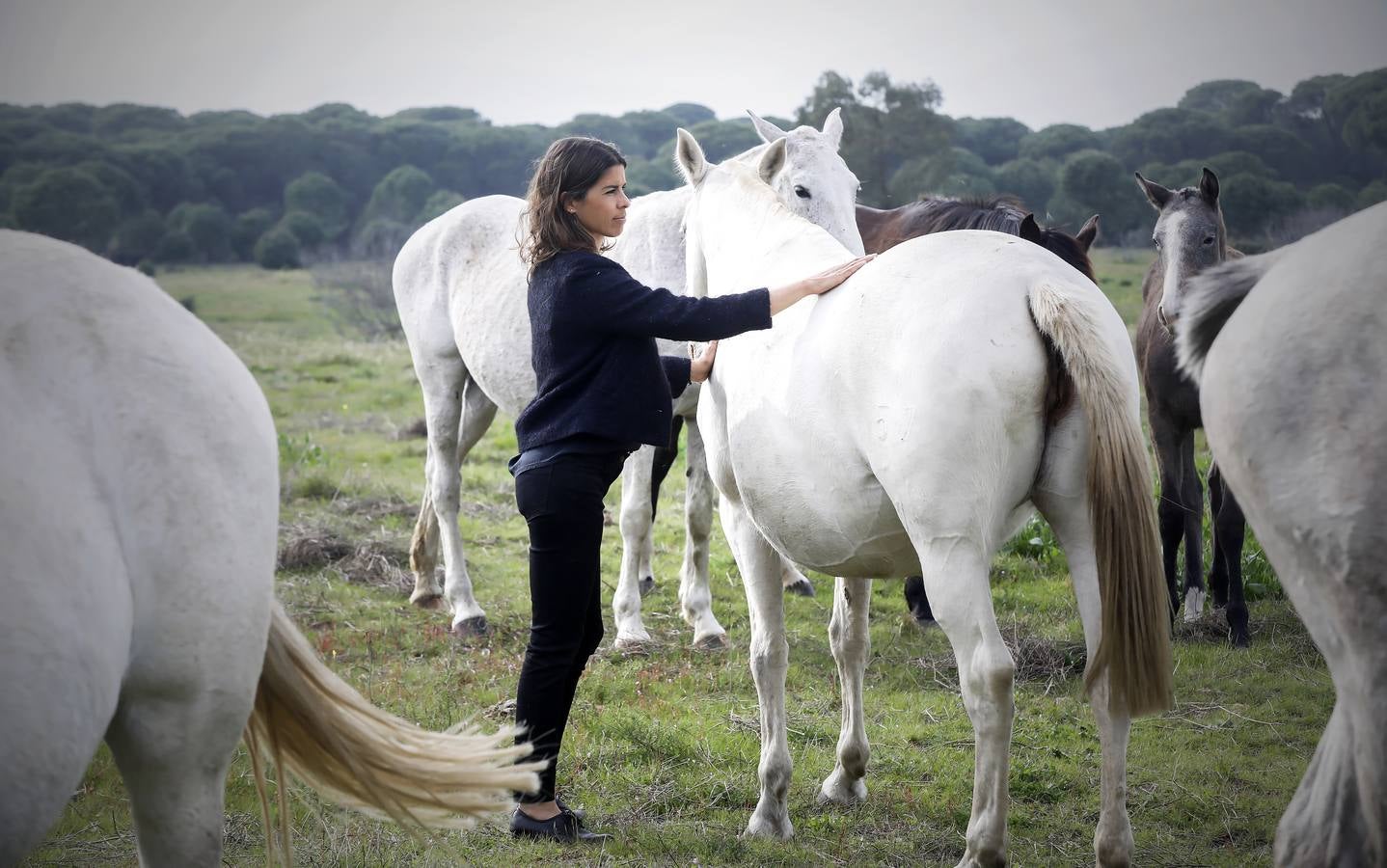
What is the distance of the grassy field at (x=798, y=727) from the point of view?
330cm

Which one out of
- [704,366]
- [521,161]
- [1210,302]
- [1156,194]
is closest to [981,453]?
[1210,302]

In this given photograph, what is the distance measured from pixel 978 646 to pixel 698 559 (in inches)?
138

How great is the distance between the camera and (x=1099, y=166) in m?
15.4

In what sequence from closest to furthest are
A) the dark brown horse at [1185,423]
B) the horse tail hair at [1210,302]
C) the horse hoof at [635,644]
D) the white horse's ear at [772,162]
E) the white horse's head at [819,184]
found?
the horse tail hair at [1210,302] → the white horse's ear at [772,162] → the white horse's head at [819,184] → the dark brown horse at [1185,423] → the horse hoof at [635,644]

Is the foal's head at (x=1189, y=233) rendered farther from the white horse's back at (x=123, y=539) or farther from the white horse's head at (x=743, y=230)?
the white horse's back at (x=123, y=539)

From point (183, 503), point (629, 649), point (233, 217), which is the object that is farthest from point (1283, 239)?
point (233, 217)

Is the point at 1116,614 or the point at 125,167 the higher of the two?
the point at 125,167

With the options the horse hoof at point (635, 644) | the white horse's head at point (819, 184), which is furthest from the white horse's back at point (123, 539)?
the horse hoof at point (635, 644)

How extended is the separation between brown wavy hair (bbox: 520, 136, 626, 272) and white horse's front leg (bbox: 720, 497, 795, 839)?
1.05 m

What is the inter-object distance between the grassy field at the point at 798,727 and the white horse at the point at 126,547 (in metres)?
1.48

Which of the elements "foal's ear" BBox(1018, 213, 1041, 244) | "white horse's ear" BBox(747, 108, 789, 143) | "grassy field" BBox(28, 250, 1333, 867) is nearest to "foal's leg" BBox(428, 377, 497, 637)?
"grassy field" BBox(28, 250, 1333, 867)

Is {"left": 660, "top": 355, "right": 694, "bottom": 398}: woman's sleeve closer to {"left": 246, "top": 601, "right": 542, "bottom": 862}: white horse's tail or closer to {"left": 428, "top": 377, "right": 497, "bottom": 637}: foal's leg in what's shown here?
{"left": 246, "top": 601, "right": 542, "bottom": 862}: white horse's tail

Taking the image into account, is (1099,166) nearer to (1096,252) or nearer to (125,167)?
(1096,252)

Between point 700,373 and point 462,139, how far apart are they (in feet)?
170
